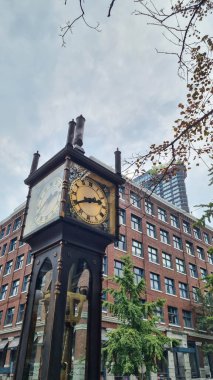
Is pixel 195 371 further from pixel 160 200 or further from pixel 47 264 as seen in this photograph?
pixel 47 264

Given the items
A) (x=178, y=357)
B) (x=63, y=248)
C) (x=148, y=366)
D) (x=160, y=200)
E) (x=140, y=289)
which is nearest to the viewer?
(x=63, y=248)

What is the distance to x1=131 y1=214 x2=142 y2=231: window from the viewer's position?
2653cm

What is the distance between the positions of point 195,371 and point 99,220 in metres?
25.7

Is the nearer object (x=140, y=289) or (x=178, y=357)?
(x=140, y=289)

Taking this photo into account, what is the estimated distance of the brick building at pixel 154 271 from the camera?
22.8 metres

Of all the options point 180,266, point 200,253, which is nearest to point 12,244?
point 180,266

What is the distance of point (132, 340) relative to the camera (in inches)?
532

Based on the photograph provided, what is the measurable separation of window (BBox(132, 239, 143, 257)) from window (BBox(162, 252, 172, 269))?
10.4 feet

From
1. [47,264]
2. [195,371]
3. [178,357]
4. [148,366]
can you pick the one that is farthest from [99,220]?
[195,371]

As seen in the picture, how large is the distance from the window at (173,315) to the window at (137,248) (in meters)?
5.12

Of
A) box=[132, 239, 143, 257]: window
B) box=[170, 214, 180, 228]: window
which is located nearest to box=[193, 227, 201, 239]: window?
box=[170, 214, 180, 228]: window

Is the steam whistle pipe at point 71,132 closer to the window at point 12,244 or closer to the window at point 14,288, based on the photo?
the window at point 14,288

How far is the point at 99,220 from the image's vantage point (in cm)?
436

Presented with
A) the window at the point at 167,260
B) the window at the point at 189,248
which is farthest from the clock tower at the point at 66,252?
the window at the point at 189,248
